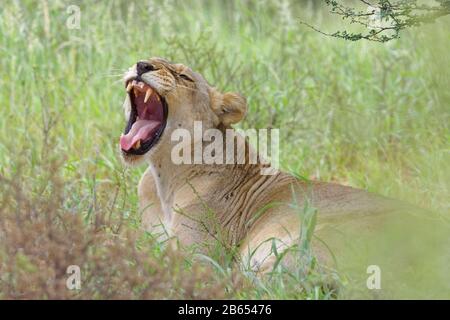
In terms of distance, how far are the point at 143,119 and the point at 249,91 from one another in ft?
6.99

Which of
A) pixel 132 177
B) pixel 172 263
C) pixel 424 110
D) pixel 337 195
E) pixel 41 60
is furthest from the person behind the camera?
pixel 41 60

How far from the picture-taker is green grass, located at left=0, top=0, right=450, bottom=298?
7051mm

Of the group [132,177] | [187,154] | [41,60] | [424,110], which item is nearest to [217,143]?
[187,154]

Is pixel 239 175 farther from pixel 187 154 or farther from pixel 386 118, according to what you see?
pixel 386 118

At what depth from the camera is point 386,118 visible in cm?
768

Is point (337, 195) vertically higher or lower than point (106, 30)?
lower

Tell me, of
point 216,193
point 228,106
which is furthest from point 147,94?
point 216,193

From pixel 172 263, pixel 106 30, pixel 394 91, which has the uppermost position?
pixel 106 30

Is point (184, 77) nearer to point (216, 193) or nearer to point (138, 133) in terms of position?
point (138, 133)

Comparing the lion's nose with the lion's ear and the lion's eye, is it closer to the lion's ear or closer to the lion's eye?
the lion's eye

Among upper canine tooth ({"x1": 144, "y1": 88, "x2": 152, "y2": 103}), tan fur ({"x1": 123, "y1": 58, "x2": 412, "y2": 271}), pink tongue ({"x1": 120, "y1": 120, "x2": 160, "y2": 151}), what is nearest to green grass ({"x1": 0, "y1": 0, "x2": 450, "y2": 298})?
tan fur ({"x1": 123, "y1": 58, "x2": 412, "y2": 271})

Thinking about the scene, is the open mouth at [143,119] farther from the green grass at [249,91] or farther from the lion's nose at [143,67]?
the green grass at [249,91]

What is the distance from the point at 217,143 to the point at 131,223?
25.1 inches

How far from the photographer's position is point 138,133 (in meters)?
5.82
